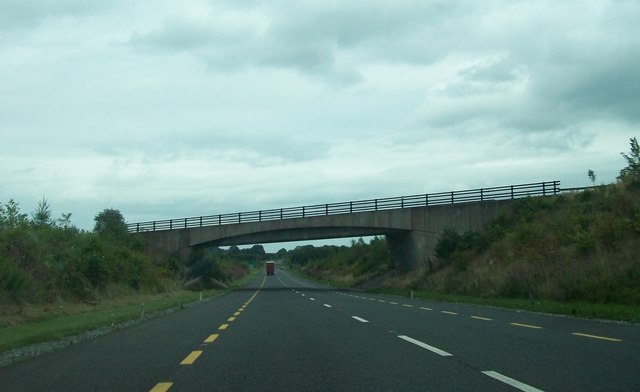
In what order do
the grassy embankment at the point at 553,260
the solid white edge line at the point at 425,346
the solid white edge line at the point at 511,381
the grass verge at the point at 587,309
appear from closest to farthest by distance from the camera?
the solid white edge line at the point at 511,381, the solid white edge line at the point at 425,346, the grass verge at the point at 587,309, the grassy embankment at the point at 553,260

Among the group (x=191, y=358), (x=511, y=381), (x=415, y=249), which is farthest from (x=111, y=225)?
(x=511, y=381)

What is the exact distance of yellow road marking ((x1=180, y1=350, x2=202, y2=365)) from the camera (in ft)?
33.7

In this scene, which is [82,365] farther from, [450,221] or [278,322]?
Result: [450,221]

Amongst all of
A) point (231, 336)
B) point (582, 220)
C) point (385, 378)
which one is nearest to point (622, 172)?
point (582, 220)

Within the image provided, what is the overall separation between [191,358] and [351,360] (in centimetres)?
269

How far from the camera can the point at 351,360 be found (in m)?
10.2

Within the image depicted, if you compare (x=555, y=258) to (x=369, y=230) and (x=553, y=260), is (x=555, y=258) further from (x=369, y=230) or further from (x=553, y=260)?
(x=369, y=230)

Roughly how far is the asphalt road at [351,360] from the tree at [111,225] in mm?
41555

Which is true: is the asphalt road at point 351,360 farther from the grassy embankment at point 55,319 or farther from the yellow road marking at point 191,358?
the grassy embankment at point 55,319

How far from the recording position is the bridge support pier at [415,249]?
172ft

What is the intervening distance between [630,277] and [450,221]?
2948 cm

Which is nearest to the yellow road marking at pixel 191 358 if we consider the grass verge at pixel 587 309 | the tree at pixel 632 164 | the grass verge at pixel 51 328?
the grass verge at pixel 51 328

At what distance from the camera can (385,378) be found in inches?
333

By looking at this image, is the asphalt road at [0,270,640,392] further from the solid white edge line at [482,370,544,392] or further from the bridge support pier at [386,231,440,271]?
the bridge support pier at [386,231,440,271]
